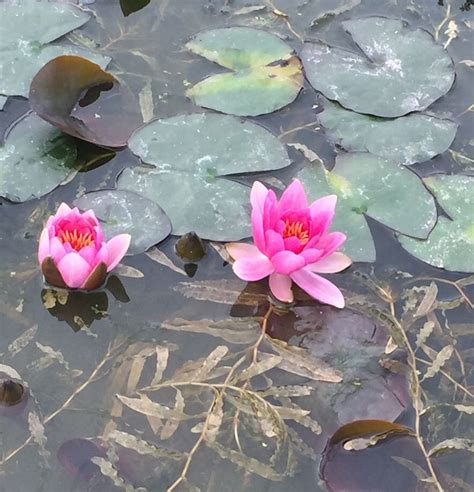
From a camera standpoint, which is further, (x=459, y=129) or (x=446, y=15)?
(x=446, y=15)

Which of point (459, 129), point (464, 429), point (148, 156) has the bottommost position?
point (464, 429)

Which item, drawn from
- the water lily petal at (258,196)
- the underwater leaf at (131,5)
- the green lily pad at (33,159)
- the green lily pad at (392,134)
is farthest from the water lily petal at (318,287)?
the underwater leaf at (131,5)

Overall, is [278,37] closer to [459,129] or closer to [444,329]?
[459,129]

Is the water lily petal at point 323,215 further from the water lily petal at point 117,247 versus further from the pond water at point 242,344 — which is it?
the water lily petal at point 117,247

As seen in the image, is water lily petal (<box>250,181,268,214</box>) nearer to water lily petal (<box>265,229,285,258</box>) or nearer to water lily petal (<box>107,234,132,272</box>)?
water lily petal (<box>265,229,285,258</box>)

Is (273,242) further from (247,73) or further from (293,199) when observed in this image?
(247,73)

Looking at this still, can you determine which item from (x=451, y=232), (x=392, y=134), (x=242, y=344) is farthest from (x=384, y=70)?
(x=242, y=344)

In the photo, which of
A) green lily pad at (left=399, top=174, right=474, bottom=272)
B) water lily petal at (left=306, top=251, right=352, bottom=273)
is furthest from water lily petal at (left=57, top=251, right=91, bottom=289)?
green lily pad at (left=399, top=174, right=474, bottom=272)

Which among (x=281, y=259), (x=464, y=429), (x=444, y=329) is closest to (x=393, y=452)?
(x=464, y=429)
